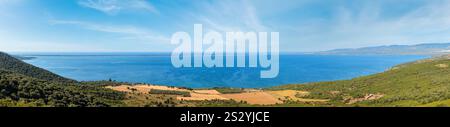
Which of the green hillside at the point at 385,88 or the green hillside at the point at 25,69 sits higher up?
the green hillside at the point at 25,69

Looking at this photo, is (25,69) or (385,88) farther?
(25,69)

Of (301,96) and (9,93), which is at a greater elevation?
(9,93)

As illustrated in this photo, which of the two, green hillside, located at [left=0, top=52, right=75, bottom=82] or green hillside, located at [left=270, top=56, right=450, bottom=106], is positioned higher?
green hillside, located at [left=0, top=52, right=75, bottom=82]

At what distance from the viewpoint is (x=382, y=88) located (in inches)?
2436

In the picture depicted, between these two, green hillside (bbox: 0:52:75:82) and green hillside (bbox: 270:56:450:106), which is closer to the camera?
green hillside (bbox: 270:56:450:106)

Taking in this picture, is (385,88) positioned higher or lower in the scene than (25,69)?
lower

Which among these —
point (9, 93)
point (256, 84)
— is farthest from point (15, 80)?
point (256, 84)

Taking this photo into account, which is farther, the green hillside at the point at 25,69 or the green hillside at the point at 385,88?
the green hillside at the point at 25,69
